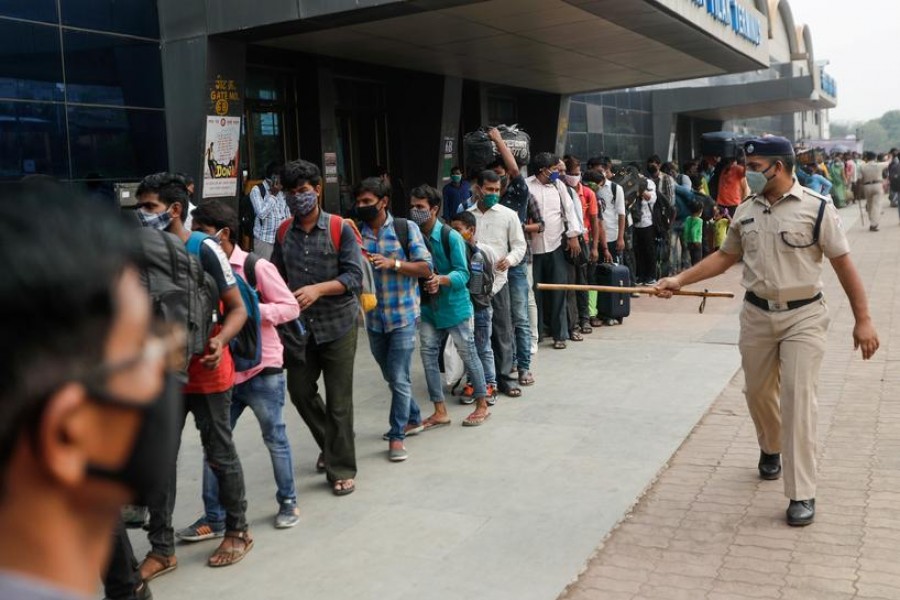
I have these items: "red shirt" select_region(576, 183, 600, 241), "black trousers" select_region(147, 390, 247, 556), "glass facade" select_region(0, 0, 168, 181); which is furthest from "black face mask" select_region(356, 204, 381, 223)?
"glass facade" select_region(0, 0, 168, 181)

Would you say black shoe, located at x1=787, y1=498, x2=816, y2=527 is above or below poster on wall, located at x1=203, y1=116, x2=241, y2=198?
below

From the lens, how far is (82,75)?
10.5m

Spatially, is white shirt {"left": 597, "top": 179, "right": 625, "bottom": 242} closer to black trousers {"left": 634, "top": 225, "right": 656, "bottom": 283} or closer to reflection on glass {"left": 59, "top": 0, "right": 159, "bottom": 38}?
black trousers {"left": 634, "top": 225, "right": 656, "bottom": 283}

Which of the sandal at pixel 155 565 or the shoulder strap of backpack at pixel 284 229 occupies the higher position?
the shoulder strap of backpack at pixel 284 229

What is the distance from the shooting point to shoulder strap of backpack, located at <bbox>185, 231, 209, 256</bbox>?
4328 mm

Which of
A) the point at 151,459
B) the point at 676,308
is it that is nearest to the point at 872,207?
the point at 676,308

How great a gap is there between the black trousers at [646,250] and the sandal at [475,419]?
7173 millimetres

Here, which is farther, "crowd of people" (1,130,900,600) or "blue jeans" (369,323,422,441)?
"blue jeans" (369,323,422,441)

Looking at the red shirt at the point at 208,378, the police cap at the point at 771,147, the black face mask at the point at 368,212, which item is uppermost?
the police cap at the point at 771,147

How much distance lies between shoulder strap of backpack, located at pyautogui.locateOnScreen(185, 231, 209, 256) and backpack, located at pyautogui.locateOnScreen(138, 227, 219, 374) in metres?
0.23

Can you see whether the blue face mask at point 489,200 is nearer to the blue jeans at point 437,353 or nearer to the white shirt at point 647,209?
the blue jeans at point 437,353

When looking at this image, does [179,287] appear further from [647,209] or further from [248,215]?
[647,209]

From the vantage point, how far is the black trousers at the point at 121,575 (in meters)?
3.81

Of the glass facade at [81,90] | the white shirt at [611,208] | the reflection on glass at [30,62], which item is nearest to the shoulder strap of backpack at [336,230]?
the glass facade at [81,90]
